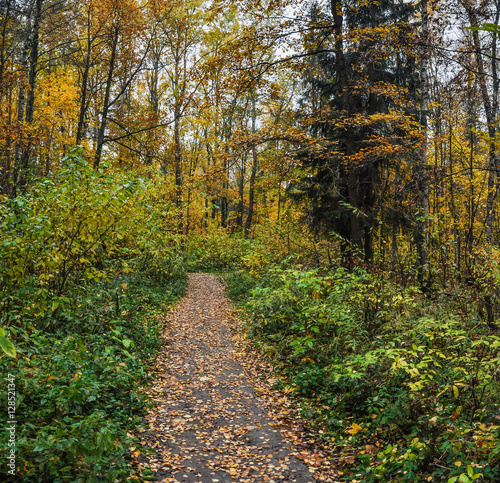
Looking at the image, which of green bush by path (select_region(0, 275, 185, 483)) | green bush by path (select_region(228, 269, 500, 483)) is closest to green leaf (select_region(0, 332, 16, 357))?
green bush by path (select_region(0, 275, 185, 483))

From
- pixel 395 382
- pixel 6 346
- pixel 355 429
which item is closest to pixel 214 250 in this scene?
pixel 395 382

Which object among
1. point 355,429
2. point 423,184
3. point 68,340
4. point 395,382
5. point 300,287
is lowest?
point 355,429

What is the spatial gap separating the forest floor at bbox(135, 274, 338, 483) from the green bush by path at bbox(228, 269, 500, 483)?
0.35m

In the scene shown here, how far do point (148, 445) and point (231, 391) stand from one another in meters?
2.02

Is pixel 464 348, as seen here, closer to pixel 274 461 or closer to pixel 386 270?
pixel 274 461

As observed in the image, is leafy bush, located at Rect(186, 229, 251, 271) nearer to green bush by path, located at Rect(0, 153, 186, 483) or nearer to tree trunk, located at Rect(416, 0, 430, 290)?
tree trunk, located at Rect(416, 0, 430, 290)

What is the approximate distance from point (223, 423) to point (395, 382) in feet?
7.94

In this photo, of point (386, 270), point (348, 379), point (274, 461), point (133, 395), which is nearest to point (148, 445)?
point (133, 395)

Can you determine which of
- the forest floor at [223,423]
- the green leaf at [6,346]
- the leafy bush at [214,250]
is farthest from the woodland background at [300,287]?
the leafy bush at [214,250]

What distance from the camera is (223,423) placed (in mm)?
5047

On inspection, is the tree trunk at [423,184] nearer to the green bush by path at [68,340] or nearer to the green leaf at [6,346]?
the green bush by path at [68,340]

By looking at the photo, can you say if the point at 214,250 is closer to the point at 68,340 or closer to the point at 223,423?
the point at 223,423

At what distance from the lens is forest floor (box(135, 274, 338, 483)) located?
398cm

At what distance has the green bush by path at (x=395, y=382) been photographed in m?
3.35
